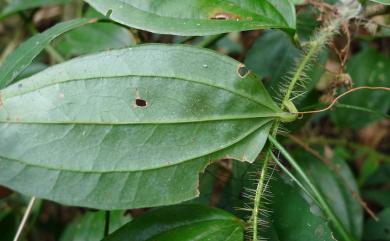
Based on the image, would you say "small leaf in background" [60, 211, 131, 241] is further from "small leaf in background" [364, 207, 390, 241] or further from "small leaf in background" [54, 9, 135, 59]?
"small leaf in background" [364, 207, 390, 241]

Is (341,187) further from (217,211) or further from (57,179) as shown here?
(57,179)

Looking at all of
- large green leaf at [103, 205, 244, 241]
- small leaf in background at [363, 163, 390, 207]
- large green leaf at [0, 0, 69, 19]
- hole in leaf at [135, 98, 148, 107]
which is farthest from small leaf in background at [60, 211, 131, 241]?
small leaf in background at [363, 163, 390, 207]

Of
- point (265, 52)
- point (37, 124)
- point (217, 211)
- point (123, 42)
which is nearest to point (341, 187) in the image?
point (265, 52)

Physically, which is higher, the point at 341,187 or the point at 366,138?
the point at 366,138

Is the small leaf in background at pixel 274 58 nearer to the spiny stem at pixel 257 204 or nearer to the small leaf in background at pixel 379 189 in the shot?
the spiny stem at pixel 257 204

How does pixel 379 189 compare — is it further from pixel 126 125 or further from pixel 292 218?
pixel 126 125

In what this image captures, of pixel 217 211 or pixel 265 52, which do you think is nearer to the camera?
pixel 217 211

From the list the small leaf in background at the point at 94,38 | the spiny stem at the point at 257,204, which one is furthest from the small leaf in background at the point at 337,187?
the small leaf in background at the point at 94,38
